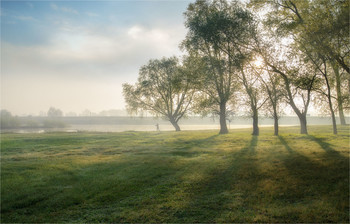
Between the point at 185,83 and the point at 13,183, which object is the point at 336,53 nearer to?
the point at 13,183

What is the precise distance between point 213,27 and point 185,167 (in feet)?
50.3

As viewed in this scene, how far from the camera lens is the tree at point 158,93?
49606 mm

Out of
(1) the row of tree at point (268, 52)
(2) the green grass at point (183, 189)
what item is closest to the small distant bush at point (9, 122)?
(1) the row of tree at point (268, 52)

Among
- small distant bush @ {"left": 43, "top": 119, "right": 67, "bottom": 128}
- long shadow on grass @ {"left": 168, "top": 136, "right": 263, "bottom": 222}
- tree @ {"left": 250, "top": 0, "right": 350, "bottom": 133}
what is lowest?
long shadow on grass @ {"left": 168, "top": 136, "right": 263, "bottom": 222}

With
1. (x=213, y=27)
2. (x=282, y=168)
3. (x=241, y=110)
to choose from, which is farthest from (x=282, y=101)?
(x=282, y=168)

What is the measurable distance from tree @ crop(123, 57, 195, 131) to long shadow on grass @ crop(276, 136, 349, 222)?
36.4 meters

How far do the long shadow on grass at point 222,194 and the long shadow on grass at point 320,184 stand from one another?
4.94 feet

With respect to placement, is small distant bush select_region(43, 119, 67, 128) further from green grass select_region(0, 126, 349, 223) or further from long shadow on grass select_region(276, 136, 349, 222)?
long shadow on grass select_region(276, 136, 349, 222)

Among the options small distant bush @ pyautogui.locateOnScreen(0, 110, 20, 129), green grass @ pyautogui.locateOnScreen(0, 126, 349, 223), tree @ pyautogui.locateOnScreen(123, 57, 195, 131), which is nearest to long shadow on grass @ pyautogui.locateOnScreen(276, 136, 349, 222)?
green grass @ pyautogui.locateOnScreen(0, 126, 349, 223)

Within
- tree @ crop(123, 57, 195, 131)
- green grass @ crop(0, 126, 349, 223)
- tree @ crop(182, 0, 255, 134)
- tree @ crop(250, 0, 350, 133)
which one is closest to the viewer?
green grass @ crop(0, 126, 349, 223)

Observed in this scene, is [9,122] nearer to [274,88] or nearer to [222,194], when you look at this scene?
[274,88]

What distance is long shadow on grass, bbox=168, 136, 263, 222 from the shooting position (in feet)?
25.8

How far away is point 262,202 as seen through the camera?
8688 mm

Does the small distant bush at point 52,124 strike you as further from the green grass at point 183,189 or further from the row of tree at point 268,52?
the green grass at point 183,189
